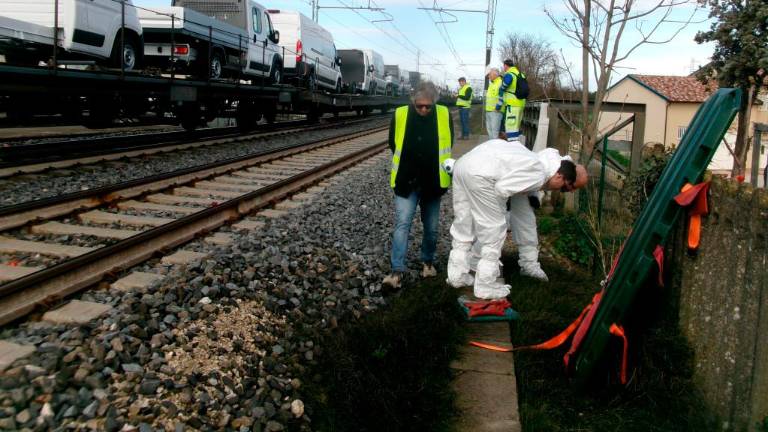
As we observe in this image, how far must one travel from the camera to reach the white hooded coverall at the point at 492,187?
4.09 metres

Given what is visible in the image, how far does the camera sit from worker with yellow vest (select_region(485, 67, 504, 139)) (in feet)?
38.1

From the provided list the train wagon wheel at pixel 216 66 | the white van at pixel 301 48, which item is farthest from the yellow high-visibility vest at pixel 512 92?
the white van at pixel 301 48

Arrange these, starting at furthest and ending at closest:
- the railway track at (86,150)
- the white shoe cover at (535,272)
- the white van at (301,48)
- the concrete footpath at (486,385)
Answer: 1. the white van at (301,48)
2. the railway track at (86,150)
3. the white shoe cover at (535,272)
4. the concrete footpath at (486,385)

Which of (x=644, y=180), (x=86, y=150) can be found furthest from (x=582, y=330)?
(x=86, y=150)

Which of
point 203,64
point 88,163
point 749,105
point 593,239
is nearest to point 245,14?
point 203,64

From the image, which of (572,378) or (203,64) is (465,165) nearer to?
(572,378)

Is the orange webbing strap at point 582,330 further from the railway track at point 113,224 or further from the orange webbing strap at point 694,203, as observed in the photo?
the railway track at point 113,224

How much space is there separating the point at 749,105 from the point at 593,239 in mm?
5142

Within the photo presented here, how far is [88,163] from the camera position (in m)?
9.23

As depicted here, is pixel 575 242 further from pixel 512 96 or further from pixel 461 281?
pixel 512 96

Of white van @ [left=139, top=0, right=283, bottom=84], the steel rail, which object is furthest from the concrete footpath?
white van @ [left=139, top=0, right=283, bottom=84]

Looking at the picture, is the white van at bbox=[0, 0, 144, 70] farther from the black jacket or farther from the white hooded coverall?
the white hooded coverall

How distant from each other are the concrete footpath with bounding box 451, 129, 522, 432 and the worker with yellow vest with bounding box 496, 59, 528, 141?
656 cm

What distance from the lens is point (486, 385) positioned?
3324 millimetres
